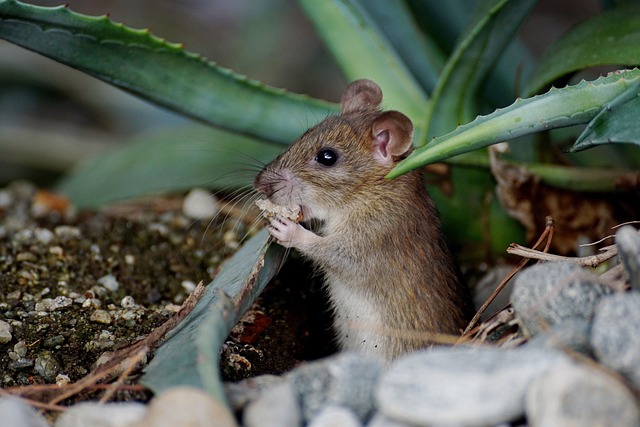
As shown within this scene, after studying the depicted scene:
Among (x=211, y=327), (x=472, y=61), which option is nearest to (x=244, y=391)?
(x=211, y=327)

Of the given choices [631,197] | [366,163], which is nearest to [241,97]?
[366,163]

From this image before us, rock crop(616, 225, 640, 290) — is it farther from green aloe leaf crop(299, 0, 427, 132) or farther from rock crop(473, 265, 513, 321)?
green aloe leaf crop(299, 0, 427, 132)

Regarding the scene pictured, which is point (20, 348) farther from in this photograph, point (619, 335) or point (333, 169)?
point (619, 335)

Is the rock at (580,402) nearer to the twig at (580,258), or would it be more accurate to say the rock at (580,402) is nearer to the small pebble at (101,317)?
the twig at (580,258)

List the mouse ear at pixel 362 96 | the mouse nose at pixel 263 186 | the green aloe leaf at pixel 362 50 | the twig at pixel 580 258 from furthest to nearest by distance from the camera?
the green aloe leaf at pixel 362 50 < the mouse ear at pixel 362 96 < the mouse nose at pixel 263 186 < the twig at pixel 580 258

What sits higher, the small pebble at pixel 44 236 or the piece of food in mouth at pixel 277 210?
the small pebble at pixel 44 236

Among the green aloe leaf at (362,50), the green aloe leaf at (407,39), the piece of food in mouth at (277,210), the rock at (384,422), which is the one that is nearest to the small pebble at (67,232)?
the piece of food in mouth at (277,210)
